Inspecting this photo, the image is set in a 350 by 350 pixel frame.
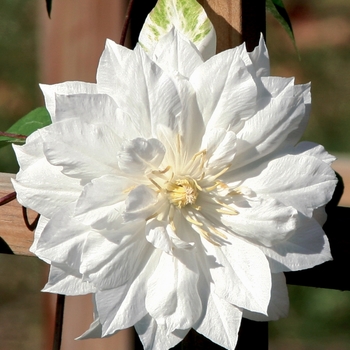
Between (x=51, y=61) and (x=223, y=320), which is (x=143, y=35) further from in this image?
(x=51, y=61)

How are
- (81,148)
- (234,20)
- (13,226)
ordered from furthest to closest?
(13,226), (234,20), (81,148)

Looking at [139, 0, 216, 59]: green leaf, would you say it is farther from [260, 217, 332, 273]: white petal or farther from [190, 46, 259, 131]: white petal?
[260, 217, 332, 273]: white petal

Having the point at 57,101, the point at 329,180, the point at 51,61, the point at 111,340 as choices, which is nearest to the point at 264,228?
the point at 329,180

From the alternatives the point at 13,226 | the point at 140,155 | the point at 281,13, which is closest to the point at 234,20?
the point at 281,13

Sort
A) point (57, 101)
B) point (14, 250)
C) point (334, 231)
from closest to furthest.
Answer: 1. point (57, 101)
2. point (334, 231)
3. point (14, 250)

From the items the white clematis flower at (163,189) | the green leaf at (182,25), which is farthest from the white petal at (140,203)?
the green leaf at (182,25)

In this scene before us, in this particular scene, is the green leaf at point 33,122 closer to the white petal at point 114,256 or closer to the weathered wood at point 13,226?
the weathered wood at point 13,226

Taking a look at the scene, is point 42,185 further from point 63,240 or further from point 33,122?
point 33,122
